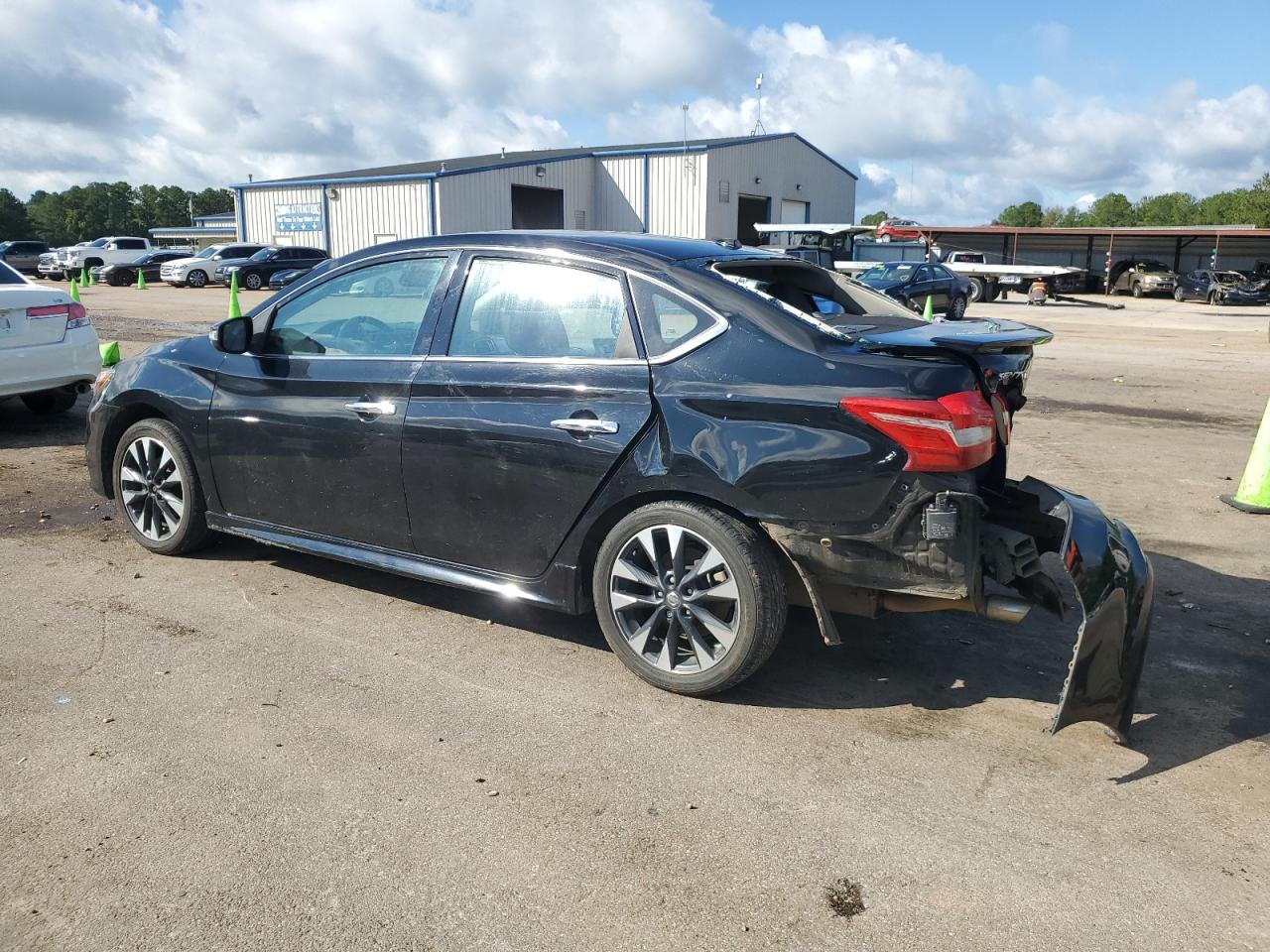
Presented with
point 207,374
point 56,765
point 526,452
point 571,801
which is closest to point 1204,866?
point 571,801

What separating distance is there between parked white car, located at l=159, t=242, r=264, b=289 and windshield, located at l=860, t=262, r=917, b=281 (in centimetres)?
2408

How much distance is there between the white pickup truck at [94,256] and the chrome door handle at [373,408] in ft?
136

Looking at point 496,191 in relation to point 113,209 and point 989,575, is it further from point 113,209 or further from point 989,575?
point 113,209

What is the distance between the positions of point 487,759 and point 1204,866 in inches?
84.0

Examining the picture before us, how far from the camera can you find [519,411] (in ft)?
13.1

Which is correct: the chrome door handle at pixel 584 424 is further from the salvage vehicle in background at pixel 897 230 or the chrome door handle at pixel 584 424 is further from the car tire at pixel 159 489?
the salvage vehicle in background at pixel 897 230

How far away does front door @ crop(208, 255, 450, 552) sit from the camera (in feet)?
14.3

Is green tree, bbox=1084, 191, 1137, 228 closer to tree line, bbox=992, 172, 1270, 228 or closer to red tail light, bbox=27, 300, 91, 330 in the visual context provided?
tree line, bbox=992, 172, 1270, 228

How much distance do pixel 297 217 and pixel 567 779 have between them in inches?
1753

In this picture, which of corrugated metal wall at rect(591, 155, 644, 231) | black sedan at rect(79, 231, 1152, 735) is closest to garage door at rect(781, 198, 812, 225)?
corrugated metal wall at rect(591, 155, 644, 231)

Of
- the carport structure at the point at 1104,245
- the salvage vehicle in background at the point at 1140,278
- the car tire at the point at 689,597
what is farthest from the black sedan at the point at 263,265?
the car tire at the point at 689,597

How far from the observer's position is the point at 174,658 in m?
4.10

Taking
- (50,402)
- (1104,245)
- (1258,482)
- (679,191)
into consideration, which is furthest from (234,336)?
(1104,245)

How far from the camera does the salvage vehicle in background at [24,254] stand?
4612cm
